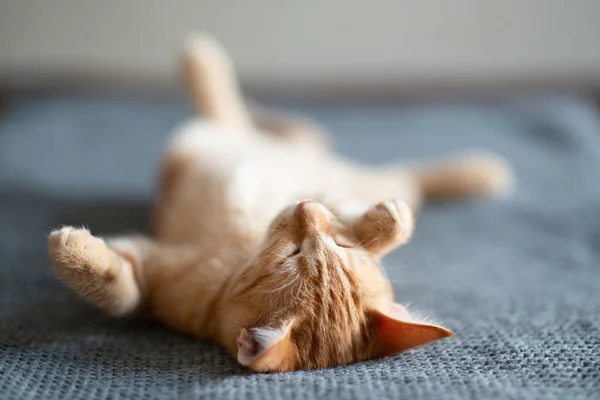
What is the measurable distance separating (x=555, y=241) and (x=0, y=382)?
4.39 ft

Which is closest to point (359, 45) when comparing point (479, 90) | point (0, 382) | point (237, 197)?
point (479, 90)

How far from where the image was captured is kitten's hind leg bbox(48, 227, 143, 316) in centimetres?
104

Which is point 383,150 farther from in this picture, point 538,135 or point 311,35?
point 311,35

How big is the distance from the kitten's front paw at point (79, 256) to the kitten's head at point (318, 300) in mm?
254

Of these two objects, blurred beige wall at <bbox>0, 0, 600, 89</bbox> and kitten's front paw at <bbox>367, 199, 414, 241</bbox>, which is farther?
blurred beige wall at <bbox>0, 0, 600, 89</bbox>

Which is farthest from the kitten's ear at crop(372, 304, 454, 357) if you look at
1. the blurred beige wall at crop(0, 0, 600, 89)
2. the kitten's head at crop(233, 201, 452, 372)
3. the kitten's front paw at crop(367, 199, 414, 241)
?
the blurred beige wall at crop(0, 0, 600, 89)

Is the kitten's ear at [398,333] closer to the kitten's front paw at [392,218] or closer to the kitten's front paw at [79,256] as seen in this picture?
the kitten's front paw at [392,218]

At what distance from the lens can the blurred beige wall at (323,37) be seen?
2.75 meters

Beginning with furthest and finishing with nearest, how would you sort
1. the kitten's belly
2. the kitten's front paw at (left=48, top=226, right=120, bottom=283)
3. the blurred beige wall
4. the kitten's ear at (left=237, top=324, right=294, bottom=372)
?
1. the blurred beige wall
2. the kitten's belly
3. the kitten's front paw at (left=48, top=226, right=120, bottom=283)
4. the kitten's ear at (left=237, top=324, right=294, bottom=372)

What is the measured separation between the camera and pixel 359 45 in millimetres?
2885

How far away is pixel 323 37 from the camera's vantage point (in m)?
2.86

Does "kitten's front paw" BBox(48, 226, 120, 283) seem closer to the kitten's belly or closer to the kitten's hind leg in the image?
the kitten's hind leg

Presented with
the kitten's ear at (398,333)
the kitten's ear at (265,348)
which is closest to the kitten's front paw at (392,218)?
the kitten's ear at (398,333)

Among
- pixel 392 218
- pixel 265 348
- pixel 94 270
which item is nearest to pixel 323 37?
pixel 392 218
